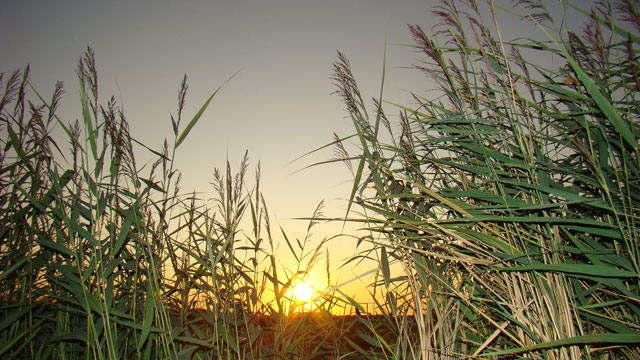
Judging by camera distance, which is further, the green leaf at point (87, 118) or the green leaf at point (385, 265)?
the green leaf at point (87, 118)

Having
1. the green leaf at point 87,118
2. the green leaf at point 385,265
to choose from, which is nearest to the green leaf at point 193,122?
the green leaf at point 87,118

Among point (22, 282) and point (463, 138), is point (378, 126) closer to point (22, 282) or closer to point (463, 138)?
point (463, 138)

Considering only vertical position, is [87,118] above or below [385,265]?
above

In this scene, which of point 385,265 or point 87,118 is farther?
point 87,118

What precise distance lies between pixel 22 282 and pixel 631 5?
9.60ft

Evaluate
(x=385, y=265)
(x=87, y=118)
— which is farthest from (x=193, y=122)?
(x=385, y=265)

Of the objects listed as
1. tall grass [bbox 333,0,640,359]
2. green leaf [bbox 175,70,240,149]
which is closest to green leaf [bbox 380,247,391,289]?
tall grass [bbox 333,0,640,359]

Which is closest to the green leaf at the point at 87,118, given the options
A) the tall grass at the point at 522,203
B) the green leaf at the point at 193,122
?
the green leaf at the point at 193,122

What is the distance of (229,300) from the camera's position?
7.15 feet

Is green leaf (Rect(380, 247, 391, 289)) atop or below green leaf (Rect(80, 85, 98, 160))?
below

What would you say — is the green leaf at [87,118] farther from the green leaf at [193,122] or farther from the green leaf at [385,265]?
the green leaf at [385,265]

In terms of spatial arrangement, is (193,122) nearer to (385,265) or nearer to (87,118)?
(87,118)

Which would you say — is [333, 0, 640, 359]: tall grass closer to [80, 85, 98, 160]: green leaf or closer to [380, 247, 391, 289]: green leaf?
[380, 247, 391, 289]: green leaf

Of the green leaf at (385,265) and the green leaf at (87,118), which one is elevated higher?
the green leaf at (87,118)
